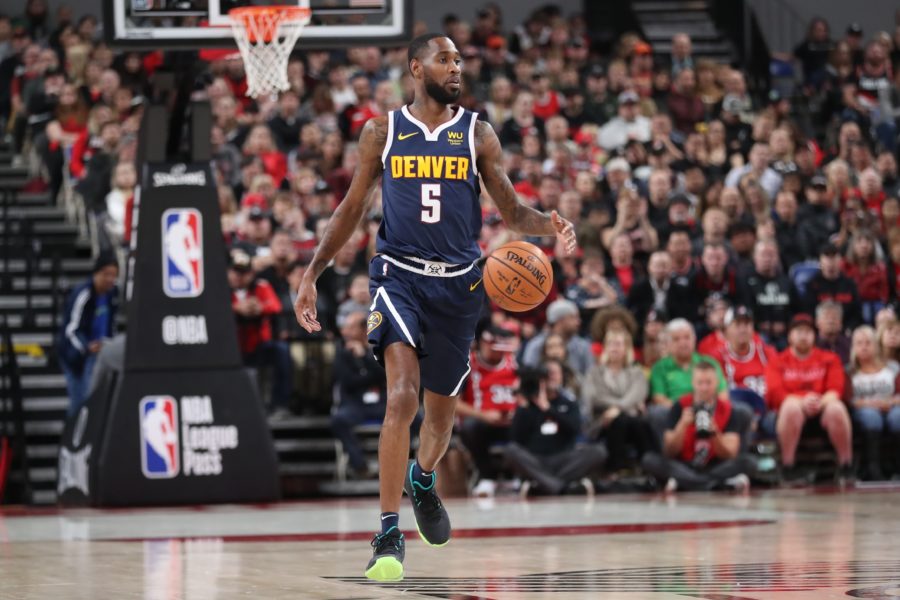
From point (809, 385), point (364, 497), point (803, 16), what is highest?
point (803, 16)

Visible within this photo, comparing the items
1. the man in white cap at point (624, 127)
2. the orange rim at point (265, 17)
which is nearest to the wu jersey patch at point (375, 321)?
the orange rim at point (265, 17)

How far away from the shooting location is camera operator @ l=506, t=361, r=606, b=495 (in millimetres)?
13438

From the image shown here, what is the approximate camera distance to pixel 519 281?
7289 mm

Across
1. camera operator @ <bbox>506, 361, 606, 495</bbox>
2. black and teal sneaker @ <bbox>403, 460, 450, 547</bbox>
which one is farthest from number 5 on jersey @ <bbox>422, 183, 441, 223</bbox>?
camera operator @ <bbox>506, 361, 606, 495</bbox>

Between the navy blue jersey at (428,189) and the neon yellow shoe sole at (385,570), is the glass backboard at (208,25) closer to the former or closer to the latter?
the navy blue jersey at (428,189)

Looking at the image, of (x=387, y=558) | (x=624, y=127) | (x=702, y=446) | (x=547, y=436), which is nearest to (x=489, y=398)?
(x=547, y=436)

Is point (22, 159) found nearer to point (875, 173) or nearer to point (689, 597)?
point (875, 173)

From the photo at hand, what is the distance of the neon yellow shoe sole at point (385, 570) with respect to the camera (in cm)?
630

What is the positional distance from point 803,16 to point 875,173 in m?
8.42

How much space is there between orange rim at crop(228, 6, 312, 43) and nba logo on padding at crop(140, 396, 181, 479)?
124 inches

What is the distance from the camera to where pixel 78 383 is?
14.1m

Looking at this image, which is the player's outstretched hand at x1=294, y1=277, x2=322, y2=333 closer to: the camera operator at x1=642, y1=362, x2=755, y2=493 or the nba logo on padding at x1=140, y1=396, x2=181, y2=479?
the nba logo on padding at x1=140, y1=396, x2=181, y2=479

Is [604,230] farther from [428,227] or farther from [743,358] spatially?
[428,227]

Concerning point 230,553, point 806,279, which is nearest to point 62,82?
point 806,279
